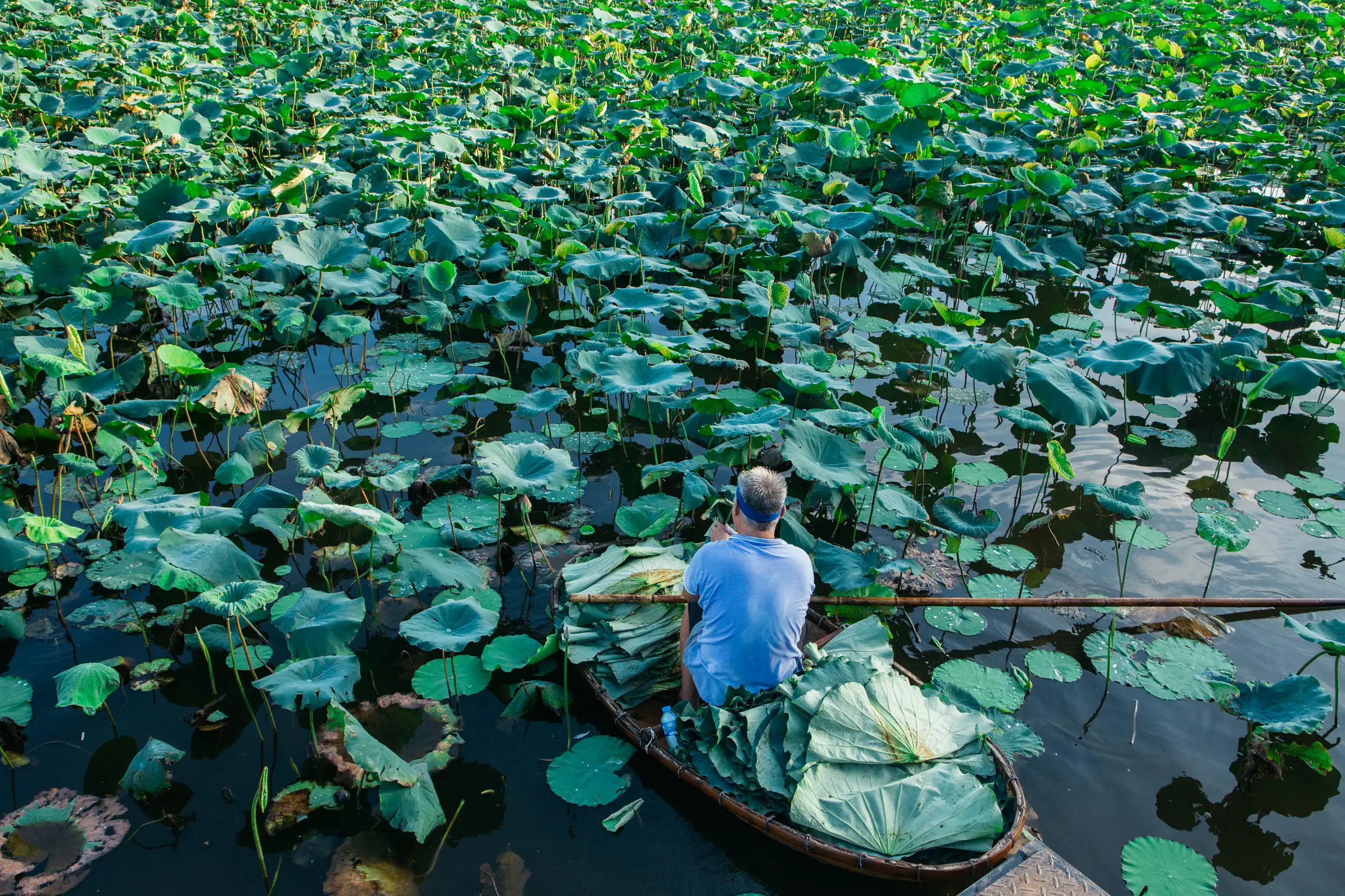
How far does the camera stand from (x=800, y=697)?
3037 millimetres

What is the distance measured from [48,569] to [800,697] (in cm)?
331

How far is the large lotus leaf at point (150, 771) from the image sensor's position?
3.06 meters

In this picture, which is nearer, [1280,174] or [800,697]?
[800,697]

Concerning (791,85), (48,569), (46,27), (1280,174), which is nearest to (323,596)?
(48,569)

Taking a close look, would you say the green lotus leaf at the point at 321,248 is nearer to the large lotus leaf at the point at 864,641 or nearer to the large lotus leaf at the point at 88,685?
the large lotus leaf at the point at 88,685

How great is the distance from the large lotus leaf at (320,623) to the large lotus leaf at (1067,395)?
3.38 metres

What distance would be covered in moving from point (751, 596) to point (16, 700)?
2689mm

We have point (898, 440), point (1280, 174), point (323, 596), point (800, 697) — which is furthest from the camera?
point (1280, 174)

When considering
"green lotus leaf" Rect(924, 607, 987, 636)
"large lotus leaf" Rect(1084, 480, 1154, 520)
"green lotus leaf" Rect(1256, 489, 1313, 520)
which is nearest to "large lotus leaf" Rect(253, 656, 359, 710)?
"green lotus leaf" Rect(924, 607, 987, 636)

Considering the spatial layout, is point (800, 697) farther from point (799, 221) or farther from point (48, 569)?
point (799, 221)

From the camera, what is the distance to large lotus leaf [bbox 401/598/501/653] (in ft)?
10.7

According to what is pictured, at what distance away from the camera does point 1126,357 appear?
505 centimetres

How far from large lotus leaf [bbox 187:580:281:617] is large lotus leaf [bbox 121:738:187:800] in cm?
50

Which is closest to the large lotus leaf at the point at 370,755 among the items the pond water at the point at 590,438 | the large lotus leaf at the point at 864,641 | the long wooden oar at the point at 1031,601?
the pond water at the point at 590,438
